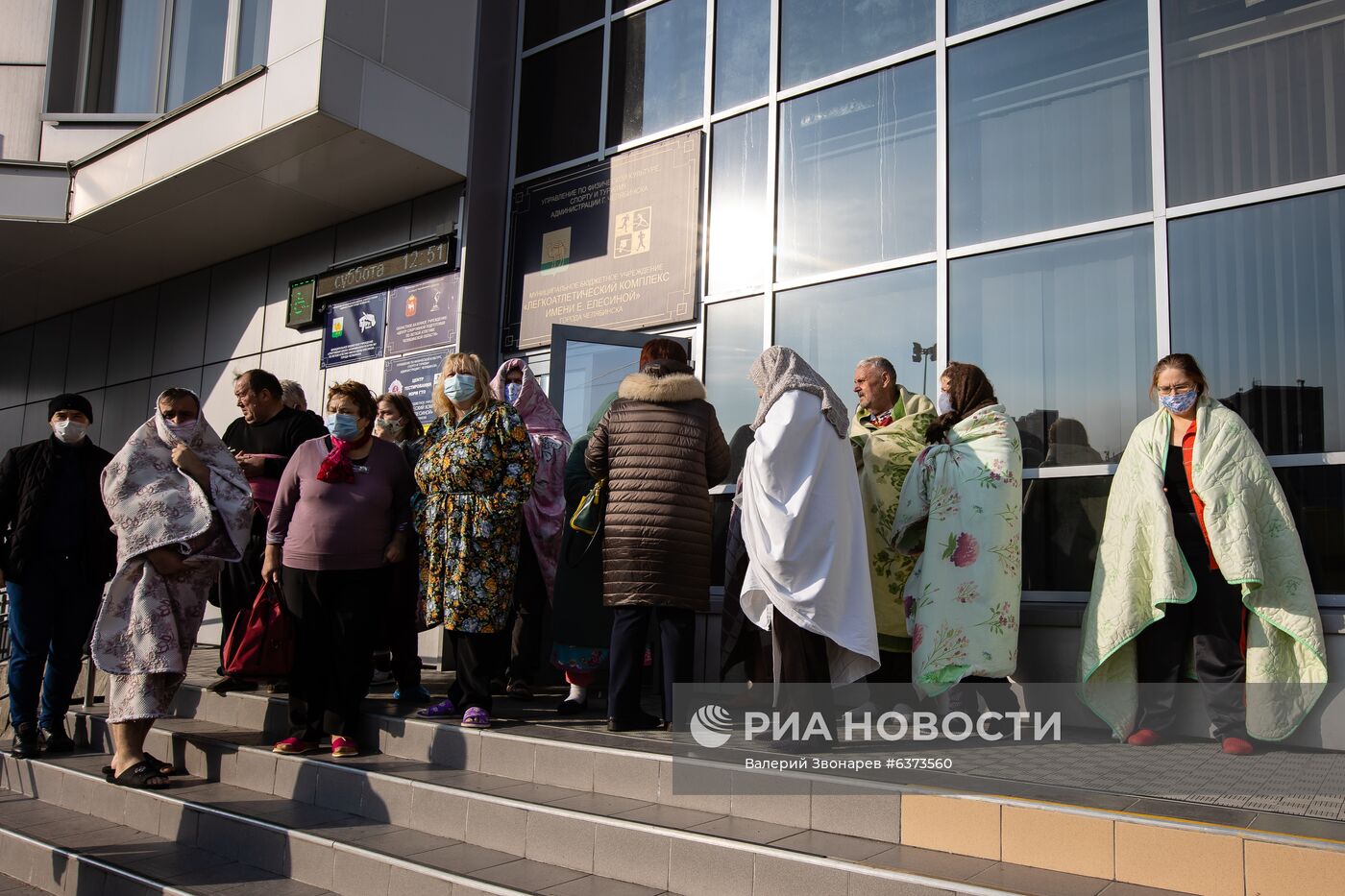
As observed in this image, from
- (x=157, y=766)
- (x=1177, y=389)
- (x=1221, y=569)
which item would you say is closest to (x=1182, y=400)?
(x=1177, y=389)

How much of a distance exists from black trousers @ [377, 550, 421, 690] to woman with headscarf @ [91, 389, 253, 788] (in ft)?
2.74

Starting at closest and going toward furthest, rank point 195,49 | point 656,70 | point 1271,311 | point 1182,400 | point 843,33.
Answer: point 1182,400 → point 1271,311 → point 843,33 → point 656,70 → point 195,49

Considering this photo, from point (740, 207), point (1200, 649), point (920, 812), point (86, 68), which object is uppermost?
point (86, 68)

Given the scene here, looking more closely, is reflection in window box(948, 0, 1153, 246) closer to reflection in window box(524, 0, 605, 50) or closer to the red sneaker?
the red sneaker

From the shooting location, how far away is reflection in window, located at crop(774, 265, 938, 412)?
20.5ft

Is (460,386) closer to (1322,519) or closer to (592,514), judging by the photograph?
(592,514)

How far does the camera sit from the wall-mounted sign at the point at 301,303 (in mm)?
9430

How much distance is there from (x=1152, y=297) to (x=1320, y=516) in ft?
4.50

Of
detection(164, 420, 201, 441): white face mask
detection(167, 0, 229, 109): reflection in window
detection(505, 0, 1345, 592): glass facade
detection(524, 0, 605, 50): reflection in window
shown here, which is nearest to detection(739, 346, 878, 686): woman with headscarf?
detection(505, 0, 1345, 592): glass facade

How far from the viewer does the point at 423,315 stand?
8.46 meters

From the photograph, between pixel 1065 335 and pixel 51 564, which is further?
pixel 1065 335

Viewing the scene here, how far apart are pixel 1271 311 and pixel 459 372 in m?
3.99

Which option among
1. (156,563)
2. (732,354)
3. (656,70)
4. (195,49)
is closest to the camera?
(156,563)

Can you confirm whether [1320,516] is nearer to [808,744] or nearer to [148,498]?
[808,744]
